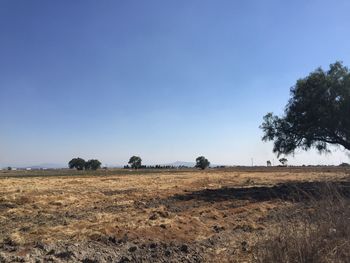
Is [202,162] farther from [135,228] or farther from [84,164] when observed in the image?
[135,228]

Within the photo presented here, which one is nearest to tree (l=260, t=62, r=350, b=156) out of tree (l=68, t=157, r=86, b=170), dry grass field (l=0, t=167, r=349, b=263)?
dry grass field (l=0, t=167, r=349, b=263)

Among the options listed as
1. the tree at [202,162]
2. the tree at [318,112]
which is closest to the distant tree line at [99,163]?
the tree at [202,162]

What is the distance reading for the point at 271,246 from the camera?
24.4 feet

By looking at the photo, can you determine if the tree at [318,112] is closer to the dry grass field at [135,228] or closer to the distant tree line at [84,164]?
the dry grass field at [135,228]

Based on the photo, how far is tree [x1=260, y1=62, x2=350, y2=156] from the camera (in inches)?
1218

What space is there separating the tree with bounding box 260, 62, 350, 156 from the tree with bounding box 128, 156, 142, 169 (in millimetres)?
104423

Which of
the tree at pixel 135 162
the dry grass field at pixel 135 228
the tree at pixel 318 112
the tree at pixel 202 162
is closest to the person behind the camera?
the dry grass field at pixel 135 228

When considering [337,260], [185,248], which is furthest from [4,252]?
[337,260]

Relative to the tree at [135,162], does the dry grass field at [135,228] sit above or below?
below

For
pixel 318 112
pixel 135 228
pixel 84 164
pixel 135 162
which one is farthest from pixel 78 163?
pixel 135 228

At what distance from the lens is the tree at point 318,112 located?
102 feet

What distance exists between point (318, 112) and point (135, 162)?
364 ft

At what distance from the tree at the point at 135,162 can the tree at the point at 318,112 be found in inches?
4111

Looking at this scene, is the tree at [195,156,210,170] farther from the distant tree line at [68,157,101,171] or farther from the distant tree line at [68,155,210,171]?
the distant tree line at [68,157,101,171]
